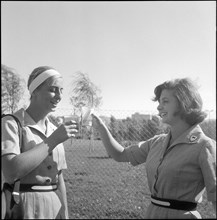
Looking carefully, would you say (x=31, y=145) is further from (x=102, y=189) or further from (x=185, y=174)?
(x=102, y=189)

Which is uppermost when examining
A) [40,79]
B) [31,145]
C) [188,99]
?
[40,79]

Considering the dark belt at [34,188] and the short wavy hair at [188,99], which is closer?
the dark belt at [34,188]

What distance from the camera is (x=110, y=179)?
692cm

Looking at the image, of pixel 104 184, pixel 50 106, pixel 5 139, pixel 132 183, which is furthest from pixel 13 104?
pixel 132 183

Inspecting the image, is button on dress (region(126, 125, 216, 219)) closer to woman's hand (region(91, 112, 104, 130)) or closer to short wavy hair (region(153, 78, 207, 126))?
short wavy hair (region(153, 78, 207, 126))

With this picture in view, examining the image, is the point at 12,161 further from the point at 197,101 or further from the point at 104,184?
the point at 104,184

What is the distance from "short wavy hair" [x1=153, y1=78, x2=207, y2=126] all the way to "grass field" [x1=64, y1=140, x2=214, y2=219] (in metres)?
2.80

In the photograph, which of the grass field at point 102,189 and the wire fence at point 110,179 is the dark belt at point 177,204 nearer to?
the wire fence at point 110,179

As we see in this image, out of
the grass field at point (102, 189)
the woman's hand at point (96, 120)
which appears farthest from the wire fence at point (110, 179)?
the woman's hand at point (96, 120)

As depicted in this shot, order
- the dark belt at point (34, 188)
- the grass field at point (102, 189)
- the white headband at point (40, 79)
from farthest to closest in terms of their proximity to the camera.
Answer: the grass field at point (102, 189)
the white headband at point (40, 79)
the dark belt at point (34, 188)

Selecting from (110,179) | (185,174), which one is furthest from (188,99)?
(110,179)

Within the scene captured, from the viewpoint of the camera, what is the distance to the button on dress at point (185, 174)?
77.2 inches

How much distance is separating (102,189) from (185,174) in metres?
4.15

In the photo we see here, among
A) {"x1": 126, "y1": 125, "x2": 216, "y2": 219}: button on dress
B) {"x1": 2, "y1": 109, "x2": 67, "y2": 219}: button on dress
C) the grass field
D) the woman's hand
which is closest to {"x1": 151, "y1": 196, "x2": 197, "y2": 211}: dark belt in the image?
{"x1": 126, "y1": 125, "x2": 216, "y2": 219}: button on dress
